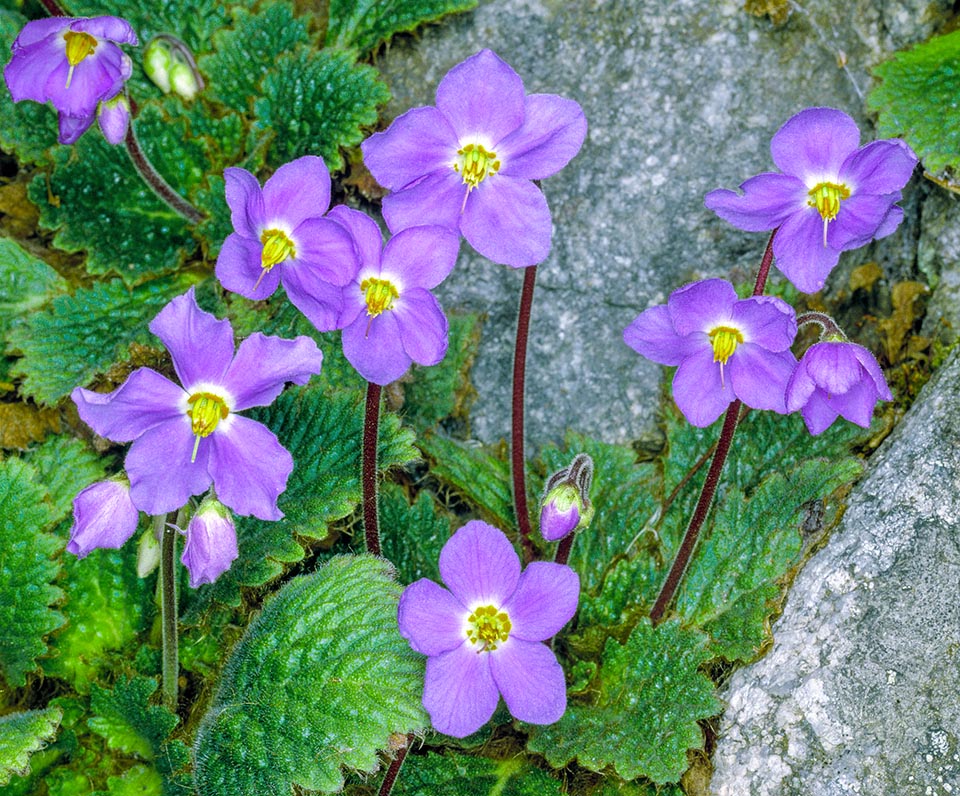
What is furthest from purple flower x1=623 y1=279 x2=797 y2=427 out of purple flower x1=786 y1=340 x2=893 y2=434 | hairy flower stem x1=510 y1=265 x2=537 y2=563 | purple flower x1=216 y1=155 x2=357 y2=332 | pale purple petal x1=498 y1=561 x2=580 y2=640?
purple flower x1=216 y1=155 x2=357 y2=332

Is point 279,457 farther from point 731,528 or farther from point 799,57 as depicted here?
point 799,57

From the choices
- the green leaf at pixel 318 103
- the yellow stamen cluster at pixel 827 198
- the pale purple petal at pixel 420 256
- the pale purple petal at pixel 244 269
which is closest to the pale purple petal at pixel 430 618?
the pale purple petal at pixel 420 256

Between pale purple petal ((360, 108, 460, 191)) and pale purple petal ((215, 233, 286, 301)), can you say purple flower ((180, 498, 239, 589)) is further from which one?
pale purple petal ((360, 108, 460, 191))

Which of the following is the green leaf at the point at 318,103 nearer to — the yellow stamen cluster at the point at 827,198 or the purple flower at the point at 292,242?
the purple flower at the point at 292,242

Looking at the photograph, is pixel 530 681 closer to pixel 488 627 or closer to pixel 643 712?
pixel 488 627

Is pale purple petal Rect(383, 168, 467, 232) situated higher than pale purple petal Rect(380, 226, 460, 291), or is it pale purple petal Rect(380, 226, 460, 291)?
pale purple petal Rect(383, 168, 467, 232)

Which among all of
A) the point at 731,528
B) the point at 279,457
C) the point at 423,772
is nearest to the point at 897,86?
the point at 731,528

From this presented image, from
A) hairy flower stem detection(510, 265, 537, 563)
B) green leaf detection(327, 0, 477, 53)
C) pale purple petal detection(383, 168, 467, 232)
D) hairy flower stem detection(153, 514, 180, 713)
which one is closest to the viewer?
pale purple petal detection(383, 168, 467, 232)
